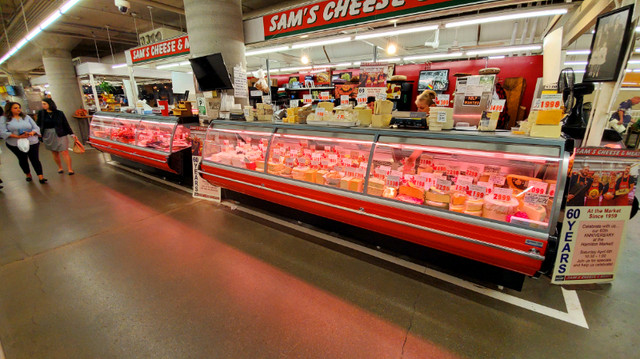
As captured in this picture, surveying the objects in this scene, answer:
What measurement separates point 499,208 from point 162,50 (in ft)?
31.9

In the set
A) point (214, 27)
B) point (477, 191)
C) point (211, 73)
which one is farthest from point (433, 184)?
point (214, 27)

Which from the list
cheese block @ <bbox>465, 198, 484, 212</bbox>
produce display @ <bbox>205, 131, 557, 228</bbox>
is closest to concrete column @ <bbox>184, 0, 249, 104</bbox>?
produce display @ <bbox>205, 131, 557, 228</bbox>

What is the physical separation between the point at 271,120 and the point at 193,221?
2.08 metres

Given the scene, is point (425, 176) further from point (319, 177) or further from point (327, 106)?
point (327, 106)

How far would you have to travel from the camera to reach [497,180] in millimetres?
2543

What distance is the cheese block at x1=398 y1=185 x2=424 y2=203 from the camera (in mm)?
2715

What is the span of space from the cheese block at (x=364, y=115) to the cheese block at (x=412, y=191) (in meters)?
0.98

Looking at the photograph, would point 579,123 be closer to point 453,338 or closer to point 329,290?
point 453,338

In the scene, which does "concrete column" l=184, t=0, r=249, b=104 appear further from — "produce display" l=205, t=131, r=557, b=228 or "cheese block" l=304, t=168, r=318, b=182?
"cheese block" l=304, t=168, r=318, b=182

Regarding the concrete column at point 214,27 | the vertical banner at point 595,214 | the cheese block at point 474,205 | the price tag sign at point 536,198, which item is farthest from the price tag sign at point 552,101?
the concrete column at point 214,27

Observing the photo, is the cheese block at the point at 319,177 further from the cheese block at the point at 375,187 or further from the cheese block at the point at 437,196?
the cheese block at the point at 437,196

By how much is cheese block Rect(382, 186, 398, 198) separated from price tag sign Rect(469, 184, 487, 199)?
74cm

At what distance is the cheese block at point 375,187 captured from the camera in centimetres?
286

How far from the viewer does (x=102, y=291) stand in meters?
2.63
